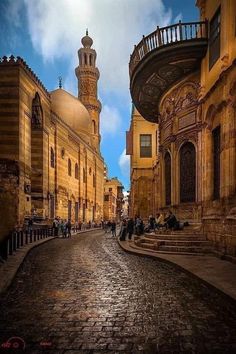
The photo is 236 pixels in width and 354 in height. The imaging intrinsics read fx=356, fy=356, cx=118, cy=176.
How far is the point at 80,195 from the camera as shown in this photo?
1692 inches

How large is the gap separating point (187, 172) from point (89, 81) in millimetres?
46630

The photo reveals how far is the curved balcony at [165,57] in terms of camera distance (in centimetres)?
Result: 1397

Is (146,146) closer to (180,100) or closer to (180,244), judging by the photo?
(180,100)

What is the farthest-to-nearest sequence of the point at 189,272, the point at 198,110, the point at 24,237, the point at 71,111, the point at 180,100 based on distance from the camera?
the point at 71,111, the point at 24,237, the point at 180,100, the point at 198,110, the point at 189,272

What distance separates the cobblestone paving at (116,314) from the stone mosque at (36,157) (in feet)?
9.58

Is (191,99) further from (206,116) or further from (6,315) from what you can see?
(6,315)

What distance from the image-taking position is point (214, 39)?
13.1 m

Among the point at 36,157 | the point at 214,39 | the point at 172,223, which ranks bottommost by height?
the point at 172,223

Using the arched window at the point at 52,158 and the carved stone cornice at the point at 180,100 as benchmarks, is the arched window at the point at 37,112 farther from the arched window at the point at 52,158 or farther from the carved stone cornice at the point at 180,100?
the carved stone cornice at the point at 180,100

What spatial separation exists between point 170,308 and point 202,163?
9.27 meters

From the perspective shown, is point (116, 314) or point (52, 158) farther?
point (52, 158)

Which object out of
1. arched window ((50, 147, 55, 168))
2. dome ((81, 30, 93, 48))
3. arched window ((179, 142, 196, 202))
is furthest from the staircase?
dome ((81, 30, 93, 48))

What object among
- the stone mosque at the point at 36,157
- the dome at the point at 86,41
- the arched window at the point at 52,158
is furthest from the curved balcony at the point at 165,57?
the dome at the point at 86,41

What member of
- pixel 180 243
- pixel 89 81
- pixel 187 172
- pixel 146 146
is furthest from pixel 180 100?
pixel 89 81
